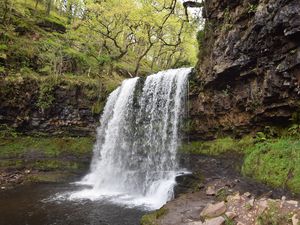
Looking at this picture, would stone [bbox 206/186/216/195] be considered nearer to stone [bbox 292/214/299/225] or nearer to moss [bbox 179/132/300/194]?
moss [bbox 179/132/300/194]

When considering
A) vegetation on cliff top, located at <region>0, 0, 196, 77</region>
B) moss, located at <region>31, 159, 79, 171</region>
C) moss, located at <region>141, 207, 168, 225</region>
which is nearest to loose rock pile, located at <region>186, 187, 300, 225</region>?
moss, located at <region>141, 207, 168, 225</region>

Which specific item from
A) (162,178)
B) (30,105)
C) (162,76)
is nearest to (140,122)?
(162,76)

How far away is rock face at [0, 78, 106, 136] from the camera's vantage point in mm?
18094

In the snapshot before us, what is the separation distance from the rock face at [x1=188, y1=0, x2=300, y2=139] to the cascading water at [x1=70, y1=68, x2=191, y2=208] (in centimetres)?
118

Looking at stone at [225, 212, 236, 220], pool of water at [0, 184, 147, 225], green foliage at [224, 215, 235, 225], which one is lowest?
pool of water at [0, 184, 147, 225]

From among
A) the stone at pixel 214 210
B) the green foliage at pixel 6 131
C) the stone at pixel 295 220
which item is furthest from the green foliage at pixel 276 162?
the green foliage at pixel 6 131

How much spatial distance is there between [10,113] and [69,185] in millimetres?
6189

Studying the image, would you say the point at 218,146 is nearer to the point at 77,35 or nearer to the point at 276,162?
the point at 276,162

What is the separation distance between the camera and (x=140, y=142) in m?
16.2

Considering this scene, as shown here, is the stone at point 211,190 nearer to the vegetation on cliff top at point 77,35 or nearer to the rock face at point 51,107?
the rock face at point 51,107

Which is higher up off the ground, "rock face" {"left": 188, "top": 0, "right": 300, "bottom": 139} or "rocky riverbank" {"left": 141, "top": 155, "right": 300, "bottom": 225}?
"rock face" {"left": 188, "top": 0, "right": 300, "bottom": 139}

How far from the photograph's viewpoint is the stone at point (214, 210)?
27.4 ft

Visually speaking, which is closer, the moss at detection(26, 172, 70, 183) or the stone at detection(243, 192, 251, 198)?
the stone at detection(243, 192, 251, 198)

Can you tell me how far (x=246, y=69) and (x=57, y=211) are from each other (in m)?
9.04
